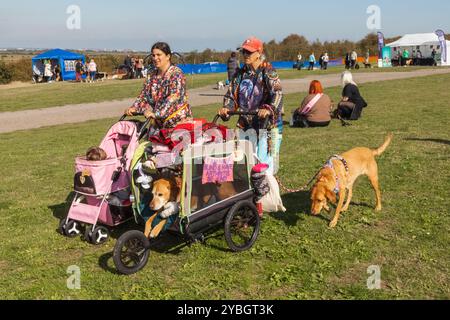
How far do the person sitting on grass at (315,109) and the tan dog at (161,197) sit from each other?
27.2 ft

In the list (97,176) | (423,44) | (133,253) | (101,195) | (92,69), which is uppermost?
(423,44)

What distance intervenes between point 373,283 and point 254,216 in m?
1.54

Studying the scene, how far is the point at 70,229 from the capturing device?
18.0ft

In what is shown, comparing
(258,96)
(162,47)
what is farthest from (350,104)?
(162,47)

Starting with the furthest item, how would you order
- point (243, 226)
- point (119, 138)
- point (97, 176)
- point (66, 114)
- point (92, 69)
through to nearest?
point (92, 69) → point (66, 114) → point (119, 138) → point (243, 226) → point (97, 176)

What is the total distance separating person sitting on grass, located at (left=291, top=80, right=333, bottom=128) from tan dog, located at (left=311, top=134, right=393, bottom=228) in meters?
6.29

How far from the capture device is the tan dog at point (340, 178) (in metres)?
5.23

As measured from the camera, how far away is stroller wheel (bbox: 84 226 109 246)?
519cm

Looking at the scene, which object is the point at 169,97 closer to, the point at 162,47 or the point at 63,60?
the point at 162,47

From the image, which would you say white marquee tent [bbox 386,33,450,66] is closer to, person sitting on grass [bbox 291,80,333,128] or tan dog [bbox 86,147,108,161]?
person sitting on grass [bbox 291,80,333,128]

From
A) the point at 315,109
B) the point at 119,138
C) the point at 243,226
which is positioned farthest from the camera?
the point at 315,109

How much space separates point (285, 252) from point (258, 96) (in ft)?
6.17

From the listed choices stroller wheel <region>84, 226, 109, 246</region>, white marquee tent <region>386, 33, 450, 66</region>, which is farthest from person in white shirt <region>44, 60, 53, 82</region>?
stroller wheel <region>84, 226, 109, 246</region>
